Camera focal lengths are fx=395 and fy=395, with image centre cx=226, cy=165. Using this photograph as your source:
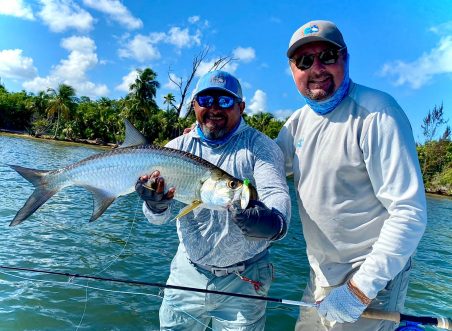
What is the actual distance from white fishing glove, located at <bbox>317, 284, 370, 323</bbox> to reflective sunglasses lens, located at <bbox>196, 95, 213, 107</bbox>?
73.3 inches

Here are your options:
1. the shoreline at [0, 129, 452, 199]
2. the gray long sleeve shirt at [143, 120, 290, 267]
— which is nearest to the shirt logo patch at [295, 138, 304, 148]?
the gray long sleeve shirt at [143, 120, 290, 267]

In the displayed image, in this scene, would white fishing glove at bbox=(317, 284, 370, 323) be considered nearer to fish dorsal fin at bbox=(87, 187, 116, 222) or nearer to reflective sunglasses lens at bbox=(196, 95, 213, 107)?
reflective sunglasses lens at bbox=(196, 95, 213, 107)

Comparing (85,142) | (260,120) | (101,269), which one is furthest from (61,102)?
(101,269)

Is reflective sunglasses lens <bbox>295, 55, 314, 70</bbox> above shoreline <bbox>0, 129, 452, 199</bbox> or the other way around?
the other way around

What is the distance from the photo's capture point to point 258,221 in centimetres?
262

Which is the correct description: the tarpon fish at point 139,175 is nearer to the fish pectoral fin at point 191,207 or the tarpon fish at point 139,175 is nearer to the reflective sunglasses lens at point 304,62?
the fish pectoral fin at point 191,207

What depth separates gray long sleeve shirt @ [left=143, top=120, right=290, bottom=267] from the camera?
3369 mm

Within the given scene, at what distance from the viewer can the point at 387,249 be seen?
8.93 ft

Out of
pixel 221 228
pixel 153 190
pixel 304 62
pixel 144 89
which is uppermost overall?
pixel 144 89

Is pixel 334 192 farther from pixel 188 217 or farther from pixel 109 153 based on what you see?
pixel 109 153

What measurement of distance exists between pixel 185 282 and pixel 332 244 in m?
1.45

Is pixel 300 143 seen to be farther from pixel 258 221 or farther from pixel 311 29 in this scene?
pixel 258 221

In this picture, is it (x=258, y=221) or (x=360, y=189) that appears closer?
(x=258, y=221)

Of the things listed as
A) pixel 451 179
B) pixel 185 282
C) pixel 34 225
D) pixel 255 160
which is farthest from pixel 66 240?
pixel 451 179
